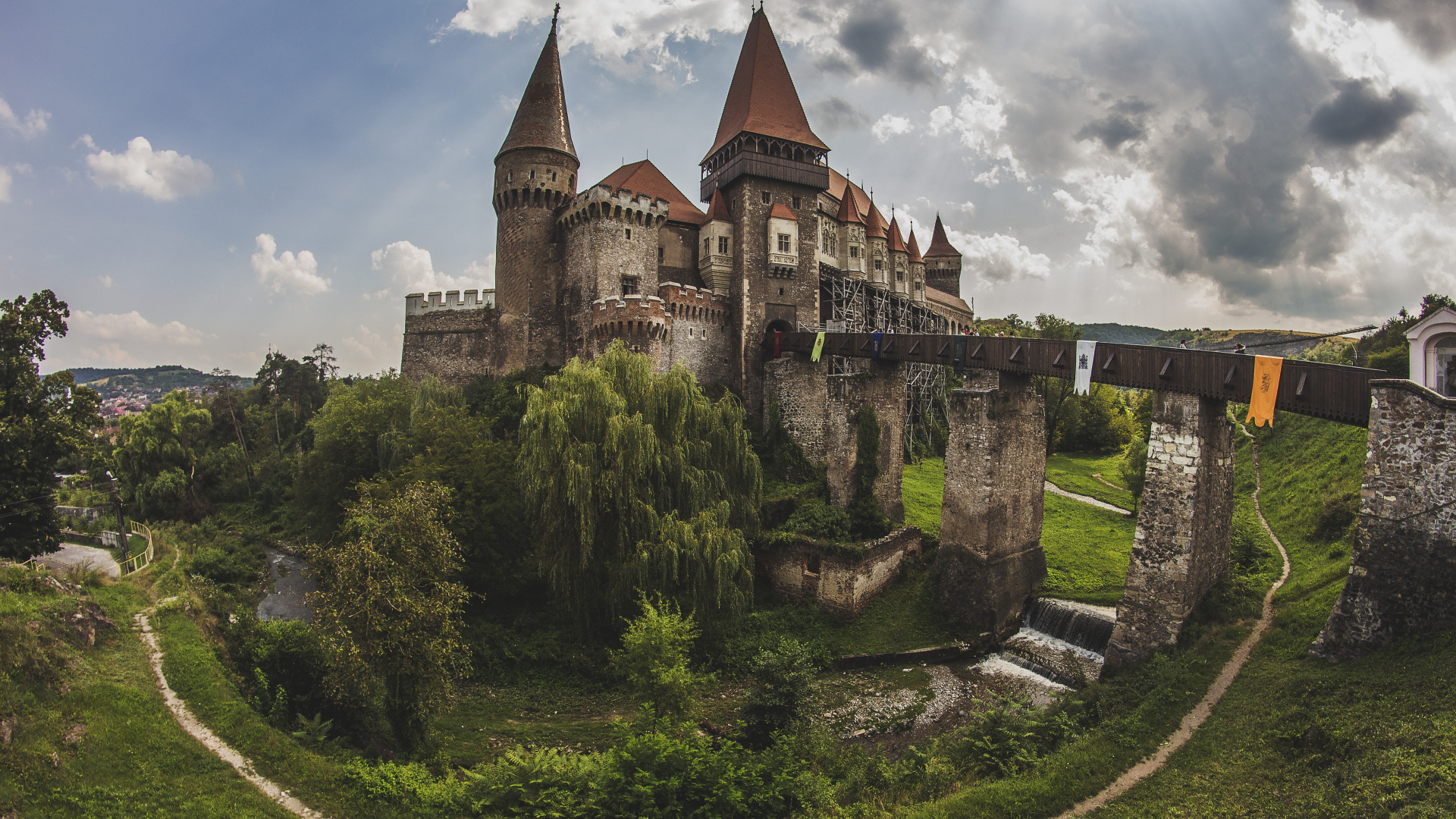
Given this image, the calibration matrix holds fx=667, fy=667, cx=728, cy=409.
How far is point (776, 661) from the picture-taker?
13.8 meters

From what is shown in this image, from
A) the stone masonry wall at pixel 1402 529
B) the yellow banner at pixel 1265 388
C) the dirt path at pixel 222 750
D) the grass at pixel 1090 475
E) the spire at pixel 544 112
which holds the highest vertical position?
the spire at pixel 544 112

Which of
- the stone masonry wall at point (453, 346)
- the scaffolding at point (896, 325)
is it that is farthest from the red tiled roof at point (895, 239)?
the stone masonry wall at point (453, 346)

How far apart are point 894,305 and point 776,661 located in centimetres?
2941

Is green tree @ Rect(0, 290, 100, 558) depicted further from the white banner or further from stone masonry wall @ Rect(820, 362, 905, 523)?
the white banner

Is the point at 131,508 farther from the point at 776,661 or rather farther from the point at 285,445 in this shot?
the point at 776,661

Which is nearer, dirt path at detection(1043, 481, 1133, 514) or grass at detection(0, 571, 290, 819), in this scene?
grass at detection(0, 571, 290, 819)

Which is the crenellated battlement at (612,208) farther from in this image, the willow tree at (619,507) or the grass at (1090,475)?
the grass at (1090,475)

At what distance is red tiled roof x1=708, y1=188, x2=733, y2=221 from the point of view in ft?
104

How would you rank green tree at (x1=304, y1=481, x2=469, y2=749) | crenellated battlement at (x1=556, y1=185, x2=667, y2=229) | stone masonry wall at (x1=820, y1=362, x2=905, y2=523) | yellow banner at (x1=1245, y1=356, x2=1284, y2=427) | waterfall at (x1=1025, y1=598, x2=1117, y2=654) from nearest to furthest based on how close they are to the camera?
green tree at (x1=304, y1=481, x2=469, y2=749)
yellow banner at (x1=1245, y1=356, x2=1284, y2=427)
waterfall at (x1=1025, y1=598, x2=1117, y2=654)
stone masonry wall at (x1=820, y1=362, x2=905, y2=523)
crenellated battlement at (x1=556, y1=185, x2=667, y2=229)

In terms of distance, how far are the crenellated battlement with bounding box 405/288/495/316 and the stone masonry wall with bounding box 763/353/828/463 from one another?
1463 centimetres

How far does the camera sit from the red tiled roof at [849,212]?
116 feet

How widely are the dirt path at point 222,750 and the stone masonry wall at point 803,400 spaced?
2183cm

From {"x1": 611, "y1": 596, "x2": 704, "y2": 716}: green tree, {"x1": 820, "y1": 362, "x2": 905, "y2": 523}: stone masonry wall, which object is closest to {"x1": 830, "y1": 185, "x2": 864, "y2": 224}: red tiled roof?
{"x1": 820, "y1": 362, "x2": 905, "y2": 523}: stone masonry wall

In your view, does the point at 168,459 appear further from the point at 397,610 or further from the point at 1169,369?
the point at 1169,369
